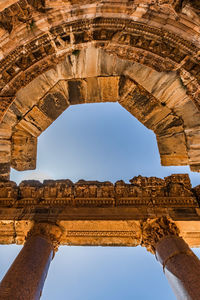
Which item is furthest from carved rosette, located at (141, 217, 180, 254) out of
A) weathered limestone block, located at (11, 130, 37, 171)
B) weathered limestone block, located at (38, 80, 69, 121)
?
weathered limestone block, located at (38, 80, 69, 121)

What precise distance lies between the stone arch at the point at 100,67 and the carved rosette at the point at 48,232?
2.29m

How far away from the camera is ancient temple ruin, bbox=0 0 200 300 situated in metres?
3.89

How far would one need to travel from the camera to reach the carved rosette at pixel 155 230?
4206 mm

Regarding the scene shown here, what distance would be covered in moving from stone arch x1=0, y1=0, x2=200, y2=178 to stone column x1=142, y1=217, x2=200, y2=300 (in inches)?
94.6

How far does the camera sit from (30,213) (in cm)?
499

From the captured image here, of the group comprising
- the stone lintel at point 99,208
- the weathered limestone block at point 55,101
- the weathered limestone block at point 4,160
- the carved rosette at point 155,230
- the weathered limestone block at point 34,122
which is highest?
the weathered limestone block at point 55,101

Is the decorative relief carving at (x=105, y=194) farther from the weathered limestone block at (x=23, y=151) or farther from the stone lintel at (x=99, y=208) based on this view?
the weathered limestone block at (x=23, y=151)

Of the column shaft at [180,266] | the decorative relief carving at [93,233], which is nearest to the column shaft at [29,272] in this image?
the decorative relief carving at [93,233]

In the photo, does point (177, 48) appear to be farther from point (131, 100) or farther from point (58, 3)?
point (58, 3)

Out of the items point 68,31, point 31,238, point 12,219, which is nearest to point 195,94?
point 68,31

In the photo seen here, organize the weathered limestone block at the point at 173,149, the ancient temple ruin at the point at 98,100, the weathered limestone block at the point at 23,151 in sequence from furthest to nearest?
the weathered limestone block at the point at 23,151, the weathered limestone block at the point at 173,149, the ancient temple ruin at the point at 98,100

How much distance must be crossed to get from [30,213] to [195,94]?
520 cm

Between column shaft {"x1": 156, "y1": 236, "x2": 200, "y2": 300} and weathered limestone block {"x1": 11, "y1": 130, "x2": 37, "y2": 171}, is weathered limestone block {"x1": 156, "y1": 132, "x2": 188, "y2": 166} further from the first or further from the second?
weathered limestone block {"x1": 11, "y1": 130, "x2": 37, "y2": 171}

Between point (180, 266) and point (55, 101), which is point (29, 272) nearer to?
point (180, 266)
